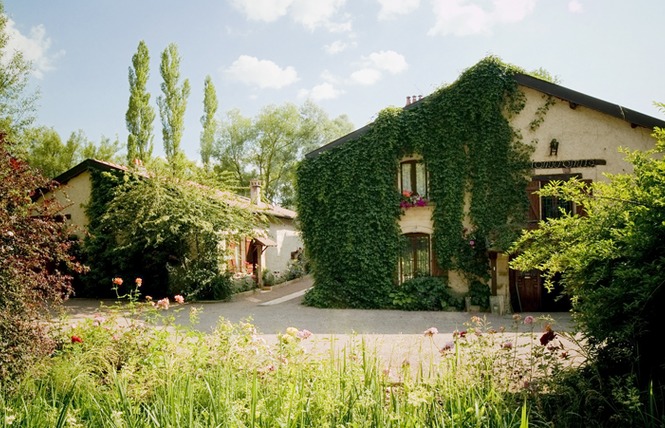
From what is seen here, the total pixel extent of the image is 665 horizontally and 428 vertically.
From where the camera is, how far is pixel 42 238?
4.98 metres

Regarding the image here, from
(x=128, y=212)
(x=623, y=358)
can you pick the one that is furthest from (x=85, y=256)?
(x=623, y=358)

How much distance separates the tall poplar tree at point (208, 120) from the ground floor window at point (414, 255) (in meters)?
26.0

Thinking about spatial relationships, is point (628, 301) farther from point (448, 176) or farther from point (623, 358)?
point (448, 176)

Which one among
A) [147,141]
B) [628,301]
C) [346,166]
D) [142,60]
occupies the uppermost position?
[142,60]

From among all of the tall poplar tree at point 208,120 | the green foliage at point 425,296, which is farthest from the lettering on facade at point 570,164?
the tall poplar tree at point 208,120

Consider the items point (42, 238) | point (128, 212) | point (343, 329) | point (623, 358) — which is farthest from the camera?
point (128, 212)

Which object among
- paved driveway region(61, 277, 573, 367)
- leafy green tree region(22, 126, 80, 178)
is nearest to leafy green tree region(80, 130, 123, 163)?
leafy green tree region(22, 126, 80, 178)

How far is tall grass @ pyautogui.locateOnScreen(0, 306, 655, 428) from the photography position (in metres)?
2.88

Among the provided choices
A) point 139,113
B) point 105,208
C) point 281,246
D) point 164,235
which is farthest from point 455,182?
point 139,113

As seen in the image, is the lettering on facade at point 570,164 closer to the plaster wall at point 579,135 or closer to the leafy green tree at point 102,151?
the plaster wall at point 579,135

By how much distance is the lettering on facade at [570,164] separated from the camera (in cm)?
1281

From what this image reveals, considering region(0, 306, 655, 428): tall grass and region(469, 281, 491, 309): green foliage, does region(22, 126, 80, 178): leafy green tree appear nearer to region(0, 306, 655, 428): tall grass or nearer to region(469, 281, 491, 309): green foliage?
region(469, 281, 491, 309): green foliage

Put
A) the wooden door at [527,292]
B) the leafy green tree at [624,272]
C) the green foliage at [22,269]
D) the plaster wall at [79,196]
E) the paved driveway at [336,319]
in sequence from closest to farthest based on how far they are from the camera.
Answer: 1. the leafy green tree at [624,272]
2. the green foliage at [22,269]
3. the paved driveway at [336,319]
4. the wooden door at [527,292]
5. the plaster wall at [79,196]

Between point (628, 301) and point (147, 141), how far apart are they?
29955 mm
